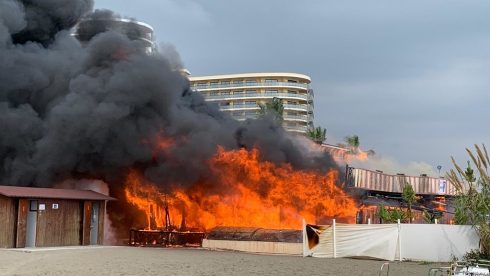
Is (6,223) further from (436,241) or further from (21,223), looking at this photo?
(436,241)

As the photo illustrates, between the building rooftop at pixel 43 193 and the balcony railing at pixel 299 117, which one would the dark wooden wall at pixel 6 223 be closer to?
the building rooftop at pixel 43 193

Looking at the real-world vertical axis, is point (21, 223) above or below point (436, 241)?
above

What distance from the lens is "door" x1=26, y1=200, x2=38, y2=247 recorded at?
1207 inches

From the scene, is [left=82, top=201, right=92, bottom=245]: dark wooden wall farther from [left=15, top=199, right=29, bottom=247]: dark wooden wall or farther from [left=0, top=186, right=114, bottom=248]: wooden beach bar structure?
[left=15, top=199, right=29, bottom=247]: dark wooden wall

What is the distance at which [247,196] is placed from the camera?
37969 millimetres

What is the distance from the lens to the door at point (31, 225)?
30.7 meters

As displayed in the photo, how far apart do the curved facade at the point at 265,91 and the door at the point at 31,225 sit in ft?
360

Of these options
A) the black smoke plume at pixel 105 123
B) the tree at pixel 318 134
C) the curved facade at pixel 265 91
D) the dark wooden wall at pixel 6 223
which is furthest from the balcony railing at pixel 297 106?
the dark wooden wall at pixel 6 223

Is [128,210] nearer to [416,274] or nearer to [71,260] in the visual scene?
[71,260]

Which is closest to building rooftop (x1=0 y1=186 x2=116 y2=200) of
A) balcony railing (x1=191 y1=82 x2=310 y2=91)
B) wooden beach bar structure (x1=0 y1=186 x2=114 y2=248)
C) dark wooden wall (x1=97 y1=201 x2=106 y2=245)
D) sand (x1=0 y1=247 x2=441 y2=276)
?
wooden beach bar structure (x1=0 y1=186 x2=114 y2=248)

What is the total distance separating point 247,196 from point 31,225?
13645mm

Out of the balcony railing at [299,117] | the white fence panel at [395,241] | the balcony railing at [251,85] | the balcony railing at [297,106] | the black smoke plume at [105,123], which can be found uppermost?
the balcony railing at [251,85]

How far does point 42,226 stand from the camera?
1223 inches

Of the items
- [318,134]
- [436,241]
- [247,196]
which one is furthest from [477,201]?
[318,134]
